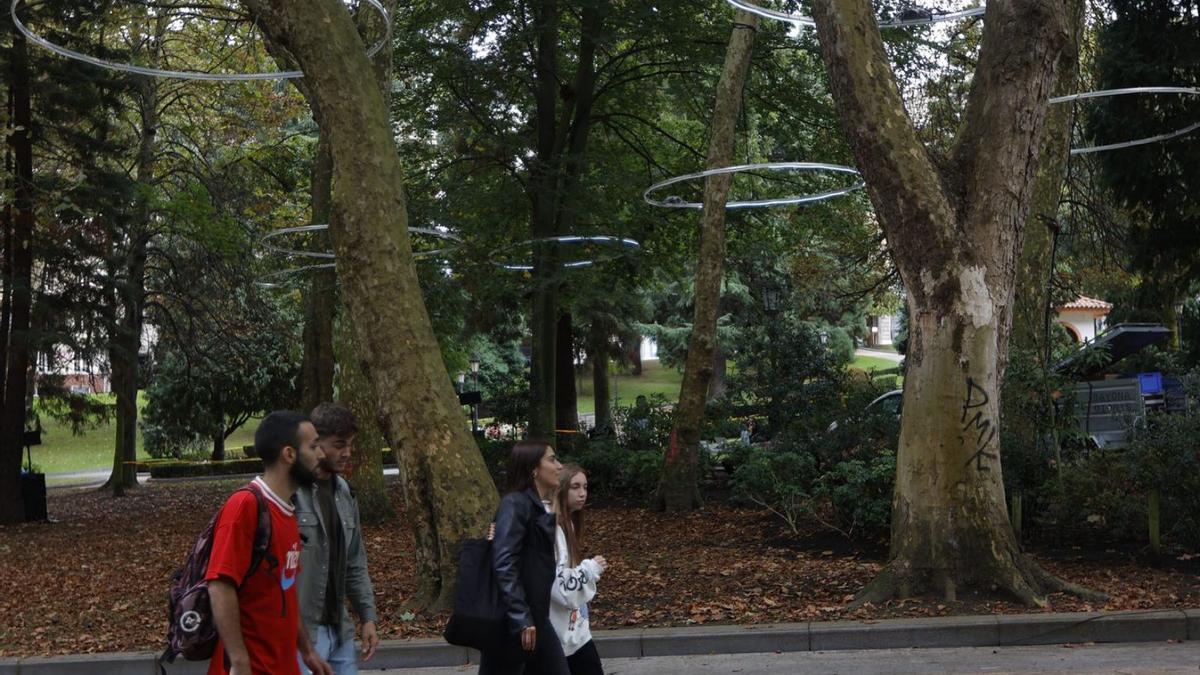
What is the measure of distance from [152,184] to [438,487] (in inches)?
620

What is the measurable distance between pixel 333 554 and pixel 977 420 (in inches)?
239

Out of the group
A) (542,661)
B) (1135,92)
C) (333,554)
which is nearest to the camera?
(333,554)

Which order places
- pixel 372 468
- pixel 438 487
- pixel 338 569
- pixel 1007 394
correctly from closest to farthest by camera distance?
pixel 338 569, pixel 438 487, pixel 1007 394, pixel 372 468

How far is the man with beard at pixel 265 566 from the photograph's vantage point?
4.09m

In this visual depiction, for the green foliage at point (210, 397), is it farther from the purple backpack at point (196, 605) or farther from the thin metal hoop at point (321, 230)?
the purple backpack at point (196, 605)

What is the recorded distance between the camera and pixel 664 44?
22.8 m

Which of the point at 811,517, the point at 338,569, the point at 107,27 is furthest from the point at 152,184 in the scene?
the point at 338,569

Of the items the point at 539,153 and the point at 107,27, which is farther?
the point at 539,153

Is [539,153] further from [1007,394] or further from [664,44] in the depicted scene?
[1007,394]

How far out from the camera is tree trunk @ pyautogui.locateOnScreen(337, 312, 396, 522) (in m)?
17.0

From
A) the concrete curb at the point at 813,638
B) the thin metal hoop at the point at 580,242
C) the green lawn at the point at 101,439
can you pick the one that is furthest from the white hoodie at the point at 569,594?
the green lawn at the point at 101,439

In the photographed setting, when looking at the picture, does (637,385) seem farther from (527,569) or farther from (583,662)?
Answer: (527,569)

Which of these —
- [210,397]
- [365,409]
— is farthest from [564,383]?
[210,397]

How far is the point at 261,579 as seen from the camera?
13.9 ft
